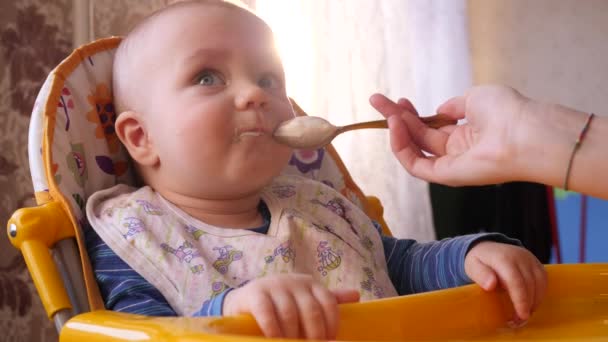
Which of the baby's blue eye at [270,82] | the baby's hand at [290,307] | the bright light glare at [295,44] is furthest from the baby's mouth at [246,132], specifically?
the bright light glare at [295,44]

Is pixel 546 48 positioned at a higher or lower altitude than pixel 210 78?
lower

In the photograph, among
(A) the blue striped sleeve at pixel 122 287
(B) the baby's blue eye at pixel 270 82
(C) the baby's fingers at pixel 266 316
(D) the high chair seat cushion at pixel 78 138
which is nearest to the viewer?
(C) the baby's fingers at pixel 266 316

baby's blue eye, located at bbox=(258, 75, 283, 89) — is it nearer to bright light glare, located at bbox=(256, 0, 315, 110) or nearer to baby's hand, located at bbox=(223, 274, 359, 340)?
baby's hand, located at bbox=(223, 274, 359, 340)

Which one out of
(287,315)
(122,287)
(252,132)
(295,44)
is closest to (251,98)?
(252,132)

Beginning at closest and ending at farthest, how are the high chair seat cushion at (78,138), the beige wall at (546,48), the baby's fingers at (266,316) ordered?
1. the baby's fingers at (266,316)
2. the high chair seat cushion at (78,138)
3. the beige wall at (546,48)

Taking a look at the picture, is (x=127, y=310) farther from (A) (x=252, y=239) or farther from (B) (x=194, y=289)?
(A) (x=252, y=239)

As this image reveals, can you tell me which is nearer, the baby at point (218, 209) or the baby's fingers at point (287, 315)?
the baby's fingers at point (287, 315)

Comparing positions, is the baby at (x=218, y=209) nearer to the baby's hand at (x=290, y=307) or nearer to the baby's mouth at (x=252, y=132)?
the baby's mouth at (x=252, y=132)

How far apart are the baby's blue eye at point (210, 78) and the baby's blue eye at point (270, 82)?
75 millimetres

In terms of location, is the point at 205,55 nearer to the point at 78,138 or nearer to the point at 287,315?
the point at 78,138

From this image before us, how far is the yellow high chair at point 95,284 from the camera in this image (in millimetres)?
551

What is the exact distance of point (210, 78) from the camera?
911 millimetres

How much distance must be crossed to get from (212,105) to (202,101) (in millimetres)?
16

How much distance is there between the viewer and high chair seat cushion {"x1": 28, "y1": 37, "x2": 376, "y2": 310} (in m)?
0.85
